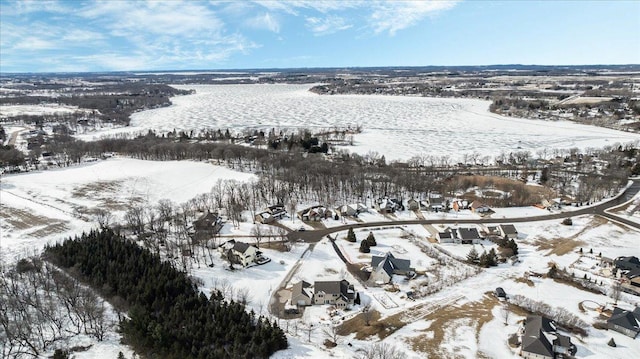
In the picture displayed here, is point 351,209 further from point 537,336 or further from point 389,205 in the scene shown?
point 537,336

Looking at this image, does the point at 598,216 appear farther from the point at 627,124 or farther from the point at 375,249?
the point at 627,124

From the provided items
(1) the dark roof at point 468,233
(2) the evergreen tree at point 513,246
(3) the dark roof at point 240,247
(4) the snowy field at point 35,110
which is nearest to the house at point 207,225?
(3) the dark roof at point 240,247

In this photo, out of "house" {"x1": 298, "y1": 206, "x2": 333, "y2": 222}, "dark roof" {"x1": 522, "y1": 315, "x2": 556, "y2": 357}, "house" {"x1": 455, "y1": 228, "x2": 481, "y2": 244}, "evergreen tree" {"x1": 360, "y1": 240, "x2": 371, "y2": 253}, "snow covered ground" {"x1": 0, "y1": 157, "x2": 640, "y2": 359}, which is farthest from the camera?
"house" {"x1": 298, "y1": 206, "x2": 333, "y2": 222}

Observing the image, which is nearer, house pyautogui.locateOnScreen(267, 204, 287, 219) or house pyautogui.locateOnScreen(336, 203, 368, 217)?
house pyautogui.locateOnScreen(267, 204, 287, 219)

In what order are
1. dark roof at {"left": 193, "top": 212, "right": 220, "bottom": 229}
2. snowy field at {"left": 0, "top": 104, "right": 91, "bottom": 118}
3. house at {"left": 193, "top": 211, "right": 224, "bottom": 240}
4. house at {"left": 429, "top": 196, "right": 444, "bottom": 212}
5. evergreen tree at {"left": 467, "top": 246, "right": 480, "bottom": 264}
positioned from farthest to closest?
snowy field at {"left": 0, "top": 104, "right": 91, "bottom": 118} < house at {"left": 429, "top": 196, "right": 444, "bottom": 212} < dark roof at {"left": 193, "top": 212, "right": 220, "bottom": 229} < house at {"left": 193, "top": 211, "right": 224, "bottom": 240} < evergreen tree at {"left": 467, "top": 246, "right": 480, "bottom": 264}

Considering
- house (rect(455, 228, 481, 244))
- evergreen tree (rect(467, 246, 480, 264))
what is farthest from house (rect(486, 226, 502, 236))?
evergreen tree (rect(467, 246, 480, 264))

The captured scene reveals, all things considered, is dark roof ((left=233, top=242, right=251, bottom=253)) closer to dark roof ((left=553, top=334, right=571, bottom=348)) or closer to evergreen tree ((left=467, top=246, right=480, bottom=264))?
evergreen tree ((left=467, top=246, right=480, bottom=264))

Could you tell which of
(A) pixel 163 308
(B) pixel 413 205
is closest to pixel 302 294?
(A) pixel 163 308
